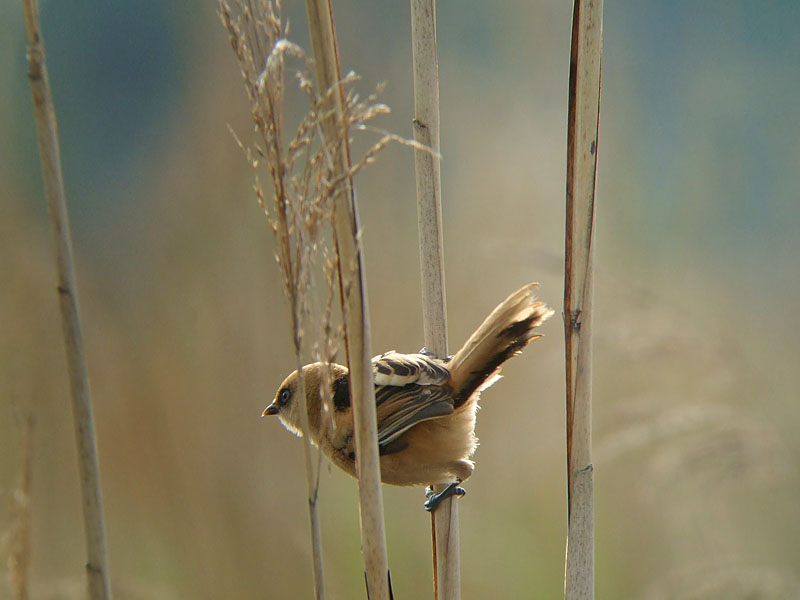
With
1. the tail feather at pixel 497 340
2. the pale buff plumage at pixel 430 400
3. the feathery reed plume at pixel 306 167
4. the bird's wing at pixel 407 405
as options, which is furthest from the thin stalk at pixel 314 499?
→ the bird's wing at pixel 407 405

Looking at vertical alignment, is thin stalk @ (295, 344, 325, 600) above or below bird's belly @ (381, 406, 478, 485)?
below

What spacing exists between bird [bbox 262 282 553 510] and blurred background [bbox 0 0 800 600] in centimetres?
42

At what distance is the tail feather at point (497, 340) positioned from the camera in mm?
1485

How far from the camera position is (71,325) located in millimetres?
867

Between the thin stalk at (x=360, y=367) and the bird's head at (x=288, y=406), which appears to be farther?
the bird's head at (x=288, y=406)

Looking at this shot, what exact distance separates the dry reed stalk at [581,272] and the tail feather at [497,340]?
0.90ft

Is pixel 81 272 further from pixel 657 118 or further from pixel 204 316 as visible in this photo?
pixel 657 118

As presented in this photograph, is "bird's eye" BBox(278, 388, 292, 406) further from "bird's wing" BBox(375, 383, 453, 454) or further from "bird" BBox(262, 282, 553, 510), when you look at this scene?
"bird's wing" BBox(375, 383, 453, 454)

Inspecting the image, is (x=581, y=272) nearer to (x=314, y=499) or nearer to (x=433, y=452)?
(x=314, y=499)

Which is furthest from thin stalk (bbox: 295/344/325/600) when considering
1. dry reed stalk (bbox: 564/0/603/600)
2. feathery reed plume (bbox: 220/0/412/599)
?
dry reed stalk (bbox: 564/0/603/600)

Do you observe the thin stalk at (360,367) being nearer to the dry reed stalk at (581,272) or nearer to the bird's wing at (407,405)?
the dry reed stalk at (581,272)

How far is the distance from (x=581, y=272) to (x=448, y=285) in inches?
71.6

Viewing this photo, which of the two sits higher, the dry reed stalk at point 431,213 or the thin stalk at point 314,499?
the dry reed stalk at point 431,213

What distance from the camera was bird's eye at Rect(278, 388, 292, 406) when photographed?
77.9 inches
